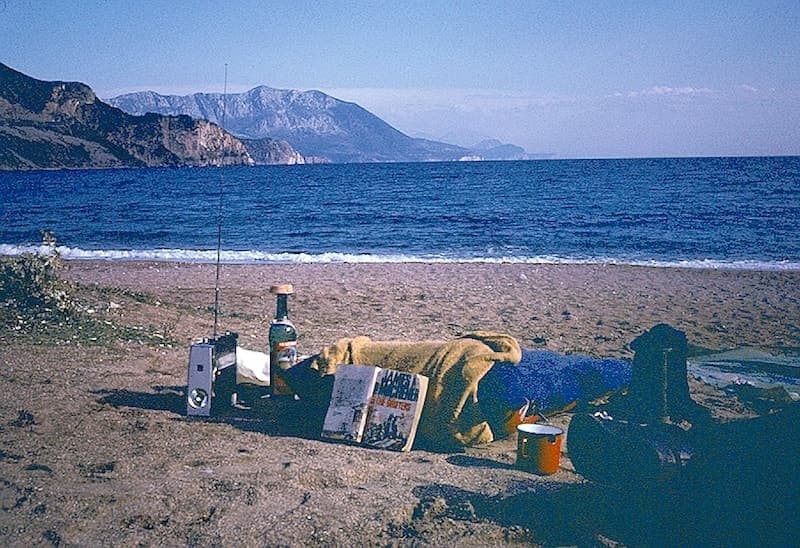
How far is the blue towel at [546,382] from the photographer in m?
5.11

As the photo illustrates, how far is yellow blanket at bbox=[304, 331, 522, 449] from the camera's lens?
497cm

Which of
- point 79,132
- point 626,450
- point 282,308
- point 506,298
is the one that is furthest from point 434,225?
point 79,132

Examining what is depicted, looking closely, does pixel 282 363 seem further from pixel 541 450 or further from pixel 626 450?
pixel 626 450

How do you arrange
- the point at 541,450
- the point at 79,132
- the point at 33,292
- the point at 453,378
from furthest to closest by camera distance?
1. the point at 79,132
2. the point at 33,292
3. the point at 453,378
4. the point at 541,450

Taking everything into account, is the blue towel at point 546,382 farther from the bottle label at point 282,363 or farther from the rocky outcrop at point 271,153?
the rocky outcrop at point 271,153

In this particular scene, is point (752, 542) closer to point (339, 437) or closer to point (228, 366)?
point (339, 437)

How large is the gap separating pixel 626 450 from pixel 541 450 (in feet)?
2.39

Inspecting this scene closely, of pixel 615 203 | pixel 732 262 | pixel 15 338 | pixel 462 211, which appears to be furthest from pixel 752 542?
pixel 615 203

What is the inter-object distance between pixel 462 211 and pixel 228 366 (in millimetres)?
32171

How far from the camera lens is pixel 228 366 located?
5.71 metres

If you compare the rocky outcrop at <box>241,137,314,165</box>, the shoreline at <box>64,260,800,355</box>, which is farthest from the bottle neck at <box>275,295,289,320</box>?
the rocky outcrop at <box>241,137,314,165</box>

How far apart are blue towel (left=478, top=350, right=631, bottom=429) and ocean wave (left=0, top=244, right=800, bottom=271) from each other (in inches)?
493

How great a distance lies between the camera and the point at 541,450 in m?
4.58

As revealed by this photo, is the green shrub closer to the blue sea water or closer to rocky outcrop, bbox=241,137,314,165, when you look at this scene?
the blue sea water
